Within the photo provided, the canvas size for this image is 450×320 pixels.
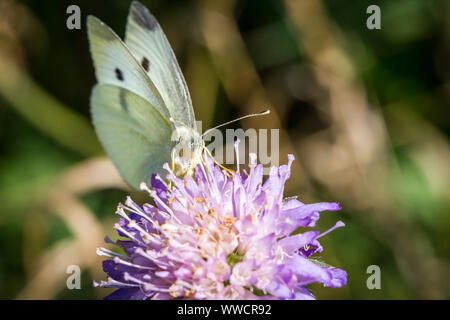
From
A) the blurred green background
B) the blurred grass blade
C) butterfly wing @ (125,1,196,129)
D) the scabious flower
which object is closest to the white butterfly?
butterfly wing @ (125,1,196,129)

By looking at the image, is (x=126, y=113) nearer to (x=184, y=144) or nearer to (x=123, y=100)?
(x=123, y=100)

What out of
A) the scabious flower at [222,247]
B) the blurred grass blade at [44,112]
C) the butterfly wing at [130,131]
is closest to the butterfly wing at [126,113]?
the butterfly wing at [130,131]

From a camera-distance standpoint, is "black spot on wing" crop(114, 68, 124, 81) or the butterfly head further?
"black spot on wing" crop(114, 68, 124, 81)

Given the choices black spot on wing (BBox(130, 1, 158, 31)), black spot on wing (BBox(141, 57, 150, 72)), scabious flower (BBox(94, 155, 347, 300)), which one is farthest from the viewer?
black spot on wing (BBox(141, 57, 150, 72))

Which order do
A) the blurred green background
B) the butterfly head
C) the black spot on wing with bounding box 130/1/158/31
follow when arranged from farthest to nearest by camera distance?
the blurred green background, the black spot on wing with bounding box 130/1/158/31, the butterfly head

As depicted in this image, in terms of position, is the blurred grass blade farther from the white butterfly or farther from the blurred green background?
the white butterfly
